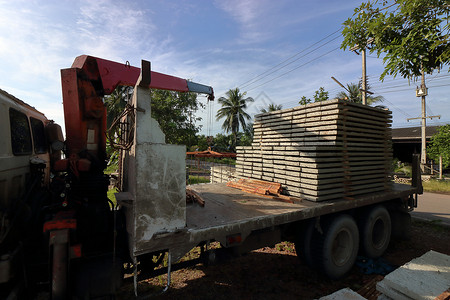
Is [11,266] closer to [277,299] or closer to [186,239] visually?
[186,239]

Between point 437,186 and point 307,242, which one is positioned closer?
point 307,242

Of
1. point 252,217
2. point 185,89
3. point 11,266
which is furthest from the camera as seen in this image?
point 185,89

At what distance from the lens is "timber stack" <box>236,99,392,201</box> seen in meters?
4.10

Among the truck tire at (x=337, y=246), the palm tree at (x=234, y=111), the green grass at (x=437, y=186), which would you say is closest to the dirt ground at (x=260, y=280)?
the truck tire at (x=337, y=246)

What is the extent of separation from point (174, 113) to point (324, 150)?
42.6 feet

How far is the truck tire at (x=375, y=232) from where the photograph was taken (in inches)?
184

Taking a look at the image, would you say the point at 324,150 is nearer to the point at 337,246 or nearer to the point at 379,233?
the point at 337,246

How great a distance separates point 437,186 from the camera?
14.7 metres

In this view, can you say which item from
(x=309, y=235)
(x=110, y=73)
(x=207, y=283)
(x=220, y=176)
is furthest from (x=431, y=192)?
(x=110, y=73)

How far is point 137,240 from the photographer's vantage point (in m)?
Answer: 2.18

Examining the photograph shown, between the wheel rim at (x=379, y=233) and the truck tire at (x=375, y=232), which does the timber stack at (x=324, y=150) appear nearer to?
the truck tire at (x=375, y=232)

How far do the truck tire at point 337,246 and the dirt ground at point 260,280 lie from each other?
240 mm

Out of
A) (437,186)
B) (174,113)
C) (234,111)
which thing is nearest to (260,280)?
(174,113)

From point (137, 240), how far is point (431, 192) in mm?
17454
